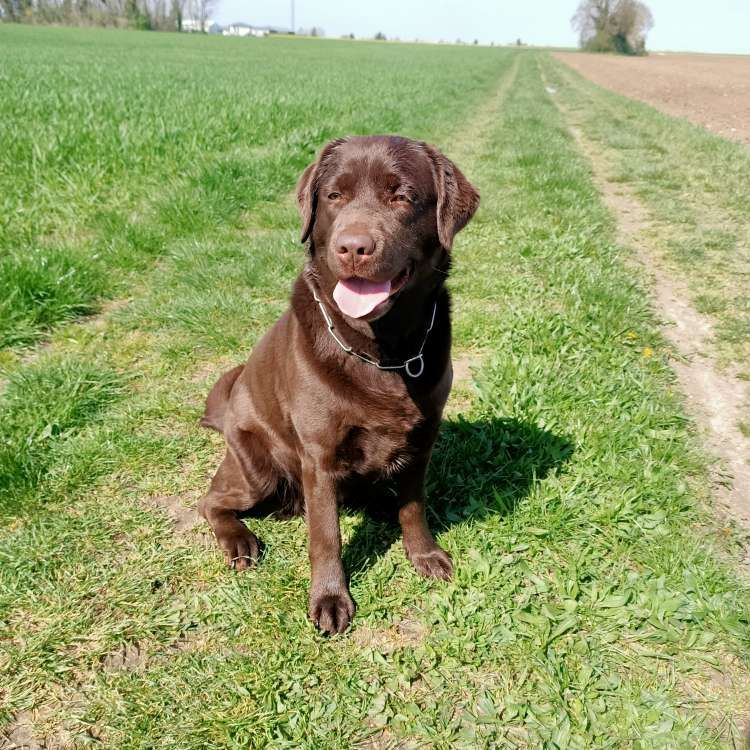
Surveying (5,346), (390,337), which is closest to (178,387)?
(5,346)

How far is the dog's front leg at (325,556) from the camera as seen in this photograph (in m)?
2.26

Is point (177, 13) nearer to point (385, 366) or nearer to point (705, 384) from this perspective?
point (705, 384)

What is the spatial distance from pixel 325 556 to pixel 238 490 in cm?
56

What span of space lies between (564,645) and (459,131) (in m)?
13.4

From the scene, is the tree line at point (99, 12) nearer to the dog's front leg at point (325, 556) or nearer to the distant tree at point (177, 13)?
the distant tree at point (177, 13)

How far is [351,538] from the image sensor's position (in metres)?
2.75

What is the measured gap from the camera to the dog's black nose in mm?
2055

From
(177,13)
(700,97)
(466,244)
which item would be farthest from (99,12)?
(466,244)

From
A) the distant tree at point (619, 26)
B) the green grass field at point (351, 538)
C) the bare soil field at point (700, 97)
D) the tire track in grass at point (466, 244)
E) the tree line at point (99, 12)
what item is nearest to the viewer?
the green grass field at point (351, 538)

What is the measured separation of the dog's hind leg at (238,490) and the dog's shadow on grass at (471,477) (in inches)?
17.2

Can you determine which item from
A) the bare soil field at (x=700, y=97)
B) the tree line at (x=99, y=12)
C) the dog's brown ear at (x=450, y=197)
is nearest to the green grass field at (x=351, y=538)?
the dog's brown ear at (x=450, y=197)

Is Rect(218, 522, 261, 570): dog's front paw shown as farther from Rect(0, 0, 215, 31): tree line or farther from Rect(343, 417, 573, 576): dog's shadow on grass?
Rect(0, 0, 215, 31): tree line

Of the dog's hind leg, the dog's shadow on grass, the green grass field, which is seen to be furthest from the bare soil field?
the dog's hind leg

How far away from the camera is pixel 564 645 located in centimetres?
218
